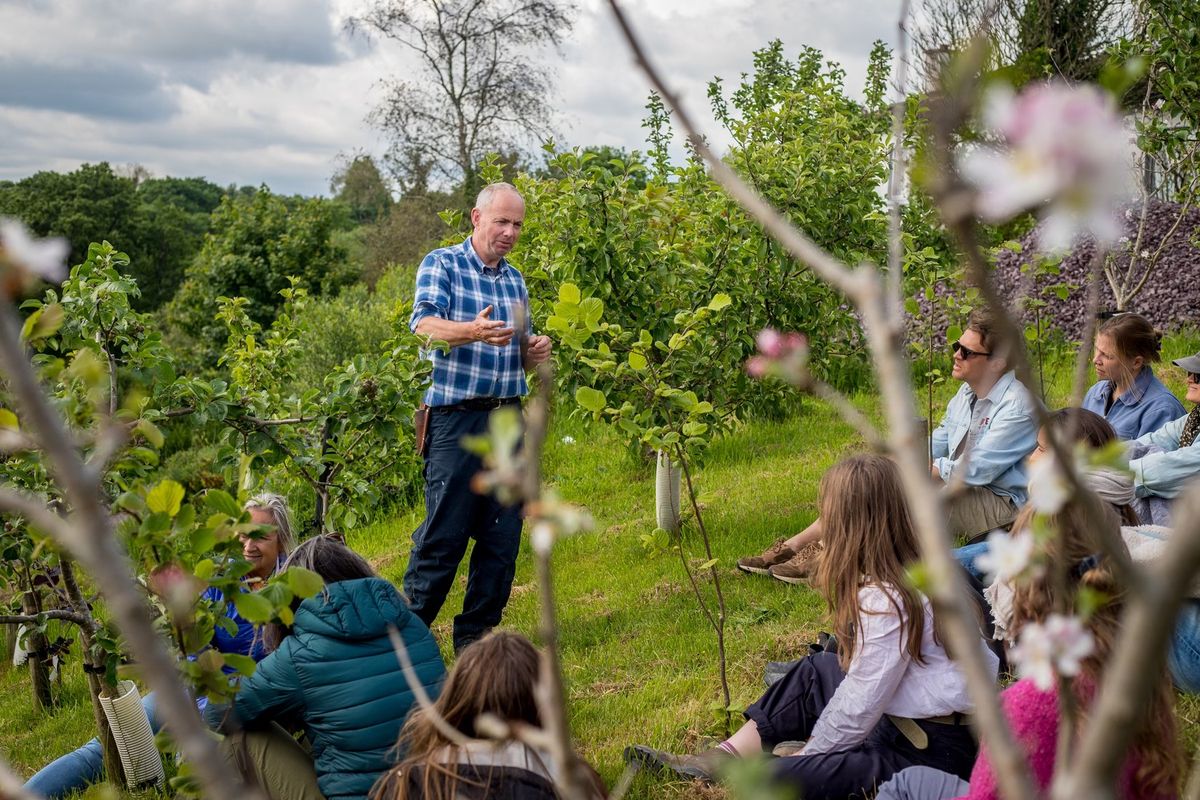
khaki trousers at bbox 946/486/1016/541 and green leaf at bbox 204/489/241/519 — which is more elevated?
green leaf at bbox 204/489/241/519

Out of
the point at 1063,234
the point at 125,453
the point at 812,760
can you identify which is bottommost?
the point at 812,760

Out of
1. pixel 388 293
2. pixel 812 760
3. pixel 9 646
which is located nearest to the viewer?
pixel 812 760

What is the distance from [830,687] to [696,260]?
2.84m

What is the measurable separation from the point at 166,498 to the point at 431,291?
8.05 ft

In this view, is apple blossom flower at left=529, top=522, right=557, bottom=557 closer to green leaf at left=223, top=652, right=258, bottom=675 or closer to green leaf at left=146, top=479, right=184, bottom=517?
green leaf at left=146, top=479, right=184, bottom=517

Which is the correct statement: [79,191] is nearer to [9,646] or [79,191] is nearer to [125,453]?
[9,646]

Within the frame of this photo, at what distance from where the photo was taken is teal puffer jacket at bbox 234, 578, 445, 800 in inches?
109

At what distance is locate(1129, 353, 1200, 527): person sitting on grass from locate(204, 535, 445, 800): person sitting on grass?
257cm

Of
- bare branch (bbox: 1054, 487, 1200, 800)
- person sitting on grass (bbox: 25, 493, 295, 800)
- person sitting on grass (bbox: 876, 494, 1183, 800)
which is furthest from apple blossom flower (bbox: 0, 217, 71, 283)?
person sitting on grass (bbox: 25, 493, 295, 800)

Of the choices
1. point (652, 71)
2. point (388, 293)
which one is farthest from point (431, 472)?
point (388, 293)

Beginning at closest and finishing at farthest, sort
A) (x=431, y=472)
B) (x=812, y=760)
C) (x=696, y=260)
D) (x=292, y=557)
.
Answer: (x=812, y=760), (x=292, y=557), (x=431, y=472), (x=696, y=260)

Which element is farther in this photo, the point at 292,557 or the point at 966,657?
the point at 292,557

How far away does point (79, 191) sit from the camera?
26.6 metres

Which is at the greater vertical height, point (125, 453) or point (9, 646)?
point (125, 453)
